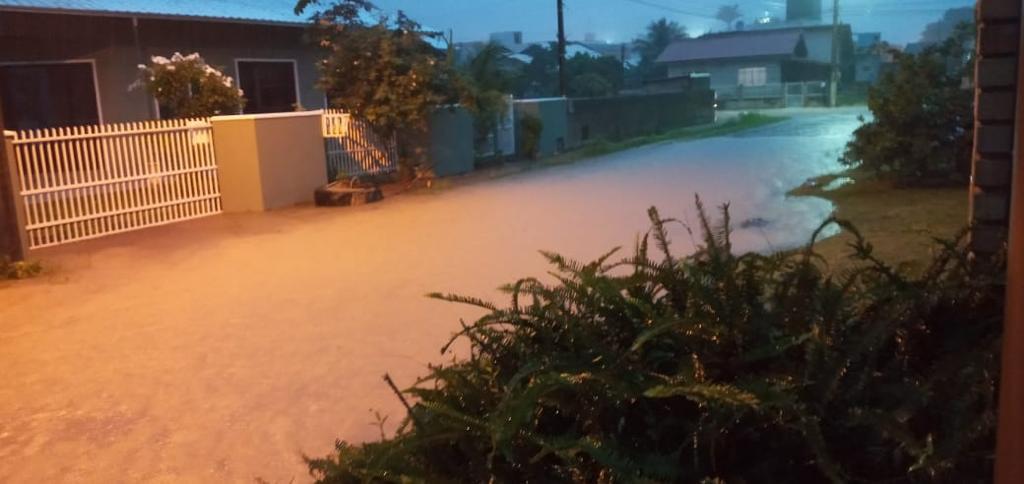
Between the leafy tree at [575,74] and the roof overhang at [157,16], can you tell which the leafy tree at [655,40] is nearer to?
the leafy tree at [575,74]

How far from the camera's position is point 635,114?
30.8m

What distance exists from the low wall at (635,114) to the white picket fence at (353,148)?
8.59 metres

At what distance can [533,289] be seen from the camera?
312 centimetres

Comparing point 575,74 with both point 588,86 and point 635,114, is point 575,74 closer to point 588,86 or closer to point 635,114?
point 588,86

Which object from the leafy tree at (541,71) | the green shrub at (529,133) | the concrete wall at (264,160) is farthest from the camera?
the leafy tree at (541,71)

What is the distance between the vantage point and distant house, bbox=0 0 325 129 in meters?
14.9

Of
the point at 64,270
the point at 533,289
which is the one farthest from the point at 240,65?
the point at 533,289

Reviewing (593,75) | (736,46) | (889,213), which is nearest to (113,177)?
(889,213)

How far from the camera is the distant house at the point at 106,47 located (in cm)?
1494

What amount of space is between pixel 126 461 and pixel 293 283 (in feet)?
13.2

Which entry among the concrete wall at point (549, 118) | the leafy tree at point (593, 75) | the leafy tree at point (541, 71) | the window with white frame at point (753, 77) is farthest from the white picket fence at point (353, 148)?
the window with white frame at point (753, 77)

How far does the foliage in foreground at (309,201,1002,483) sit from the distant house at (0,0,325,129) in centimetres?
1322

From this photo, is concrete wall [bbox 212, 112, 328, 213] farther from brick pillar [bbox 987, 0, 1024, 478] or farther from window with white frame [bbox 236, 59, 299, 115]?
brick pillar [bbox 987, 0, 1024, 478]

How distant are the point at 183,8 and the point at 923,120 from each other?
11984 mm
